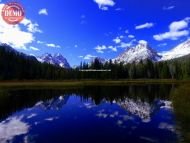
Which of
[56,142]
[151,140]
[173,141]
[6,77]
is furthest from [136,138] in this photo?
[6,77]

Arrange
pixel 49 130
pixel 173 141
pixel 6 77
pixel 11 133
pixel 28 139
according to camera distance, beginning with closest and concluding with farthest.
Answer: pixel 173 141, pixel 28 139, pixel 11 133, pixel 49 130, pixel 6 77

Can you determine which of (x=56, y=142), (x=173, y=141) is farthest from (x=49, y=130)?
(x=173, y=141)

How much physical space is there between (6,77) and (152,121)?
139 metres

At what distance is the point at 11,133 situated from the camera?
92.1ft

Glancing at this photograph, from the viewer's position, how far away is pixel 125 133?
2825cm

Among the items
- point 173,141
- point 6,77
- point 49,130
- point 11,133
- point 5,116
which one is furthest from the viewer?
point 6,77

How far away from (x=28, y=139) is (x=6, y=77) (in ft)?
475

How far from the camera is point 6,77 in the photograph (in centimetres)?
16350

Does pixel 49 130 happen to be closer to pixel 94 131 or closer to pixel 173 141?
pixel 94 131

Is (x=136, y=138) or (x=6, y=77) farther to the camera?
(x=6, y=77)

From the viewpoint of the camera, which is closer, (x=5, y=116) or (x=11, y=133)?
(x=11, y=133)

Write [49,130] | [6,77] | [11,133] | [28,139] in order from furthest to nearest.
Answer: [6,77] → [49,130] → [11,133] → [28,139]

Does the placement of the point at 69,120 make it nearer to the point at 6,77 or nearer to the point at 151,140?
the point at 151,140

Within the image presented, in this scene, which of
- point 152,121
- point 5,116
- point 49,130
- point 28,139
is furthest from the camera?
point 5,116
